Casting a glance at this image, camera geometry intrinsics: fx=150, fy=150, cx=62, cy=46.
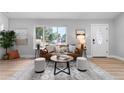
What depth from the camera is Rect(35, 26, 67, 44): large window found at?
8.34 metres

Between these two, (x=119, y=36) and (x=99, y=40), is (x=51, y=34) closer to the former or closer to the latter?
(x=99, y=40)

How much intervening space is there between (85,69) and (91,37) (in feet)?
12.9

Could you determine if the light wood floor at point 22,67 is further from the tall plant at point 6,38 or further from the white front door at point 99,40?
the white front door at point 99,40

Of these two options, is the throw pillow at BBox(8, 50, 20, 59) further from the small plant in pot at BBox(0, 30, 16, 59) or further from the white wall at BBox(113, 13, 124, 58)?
the white wall at BBox(113, 13, 124, 58)

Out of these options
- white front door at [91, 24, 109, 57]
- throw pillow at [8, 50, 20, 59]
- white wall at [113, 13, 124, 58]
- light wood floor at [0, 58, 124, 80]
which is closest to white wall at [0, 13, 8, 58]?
throw pillow at [8, 50, 20, 59]

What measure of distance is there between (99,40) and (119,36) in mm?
1188

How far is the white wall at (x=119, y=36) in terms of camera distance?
7.20 m

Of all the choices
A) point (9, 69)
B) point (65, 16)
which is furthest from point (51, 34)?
point (9, 69)

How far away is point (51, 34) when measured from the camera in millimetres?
8344

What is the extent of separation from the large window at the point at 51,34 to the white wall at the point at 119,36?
2.74 m
